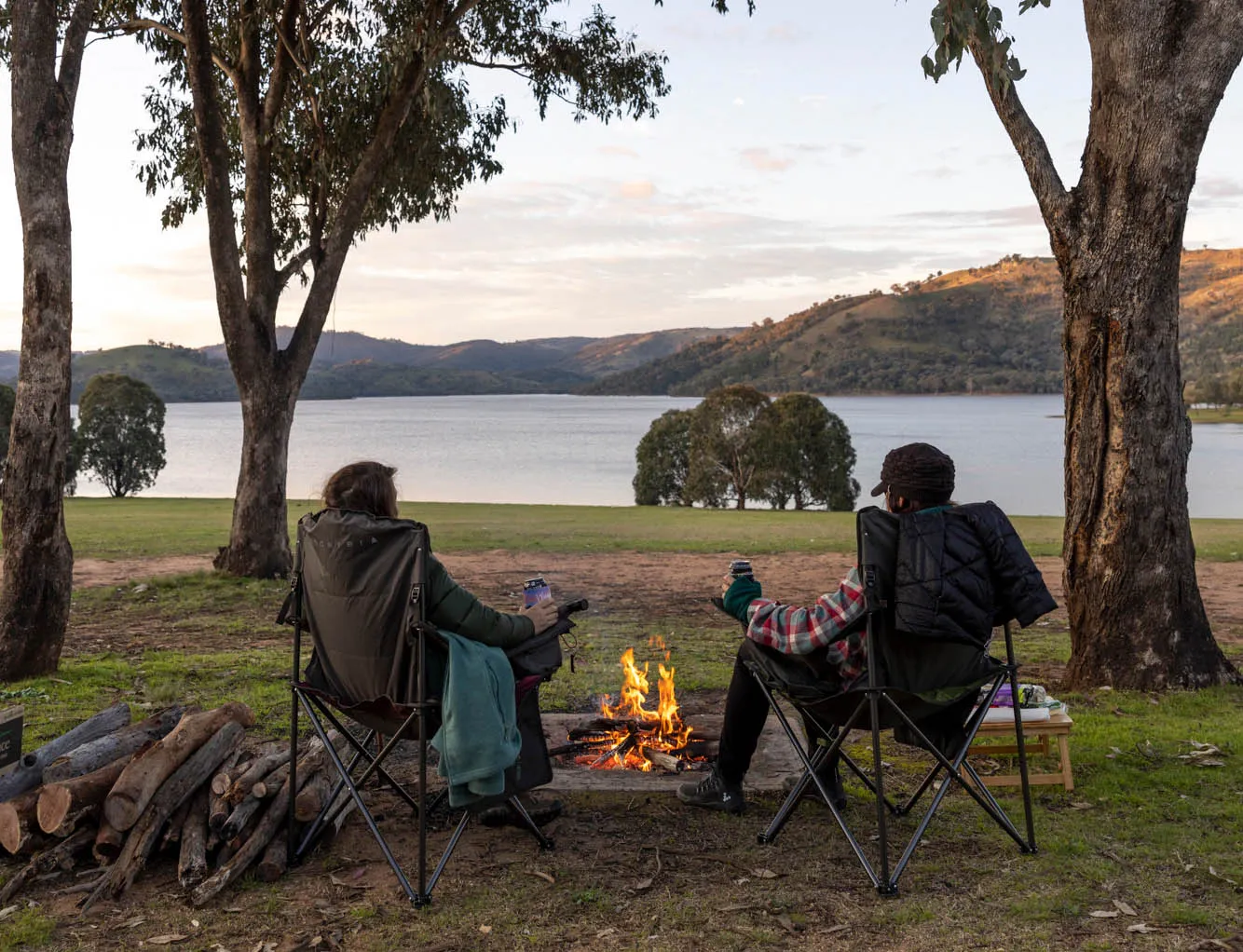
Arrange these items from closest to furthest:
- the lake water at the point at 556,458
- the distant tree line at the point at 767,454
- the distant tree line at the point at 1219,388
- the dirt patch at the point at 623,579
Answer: the dirt patch at the point at 623,579
the distant tree line at the point at 767,454
the lake water at the point at 556,458
the distant tree line at the point at 1219,388

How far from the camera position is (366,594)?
326 cm

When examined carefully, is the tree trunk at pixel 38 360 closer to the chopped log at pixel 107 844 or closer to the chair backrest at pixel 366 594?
the chopped log at pixel 107 844

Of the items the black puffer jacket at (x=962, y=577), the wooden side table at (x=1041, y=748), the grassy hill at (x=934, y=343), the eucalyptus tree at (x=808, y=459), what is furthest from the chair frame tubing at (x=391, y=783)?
the grassy hill at (x=934, y=343)

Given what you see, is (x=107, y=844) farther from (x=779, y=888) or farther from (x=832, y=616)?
(x=832, y=616)

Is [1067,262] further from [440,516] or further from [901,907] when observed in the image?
[440,516]

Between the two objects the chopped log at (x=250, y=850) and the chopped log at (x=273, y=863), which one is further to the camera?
the chopped log at (x=273, y=863)

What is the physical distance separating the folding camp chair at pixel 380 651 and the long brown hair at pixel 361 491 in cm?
8

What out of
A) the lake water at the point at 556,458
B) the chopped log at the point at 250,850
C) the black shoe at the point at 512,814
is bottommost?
the lake water at the point at 556,458

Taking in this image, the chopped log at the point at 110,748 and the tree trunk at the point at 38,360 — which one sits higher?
the tree trunk at the point at 38,360

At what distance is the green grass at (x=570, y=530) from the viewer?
15.1 meters

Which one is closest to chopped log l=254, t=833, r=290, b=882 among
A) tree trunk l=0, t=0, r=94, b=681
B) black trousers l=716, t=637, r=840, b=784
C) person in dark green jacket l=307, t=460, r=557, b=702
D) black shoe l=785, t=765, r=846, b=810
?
person in dark green jacket l=307, t=460, r=557, b=702

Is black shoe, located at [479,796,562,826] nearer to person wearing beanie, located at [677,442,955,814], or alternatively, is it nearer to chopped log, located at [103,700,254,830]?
person wearing beanie, located at [677,442,955,814]

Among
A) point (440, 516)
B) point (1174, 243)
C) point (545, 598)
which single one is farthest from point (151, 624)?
point (440, 516)

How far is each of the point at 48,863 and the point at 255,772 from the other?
0.65 m
